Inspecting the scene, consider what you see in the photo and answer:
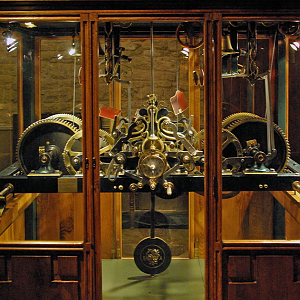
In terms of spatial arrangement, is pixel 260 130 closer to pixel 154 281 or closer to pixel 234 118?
pixel 234 118

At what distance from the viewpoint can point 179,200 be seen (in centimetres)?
189

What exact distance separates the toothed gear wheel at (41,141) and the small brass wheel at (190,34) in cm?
69

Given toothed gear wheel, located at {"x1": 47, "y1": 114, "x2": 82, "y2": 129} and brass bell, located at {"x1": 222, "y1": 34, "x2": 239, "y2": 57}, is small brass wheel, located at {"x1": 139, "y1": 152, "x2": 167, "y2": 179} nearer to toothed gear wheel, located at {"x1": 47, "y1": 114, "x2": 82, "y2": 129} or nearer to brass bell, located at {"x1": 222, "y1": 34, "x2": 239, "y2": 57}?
toothed gear wheel, located at {"x1": 47, "y1": 114, "x2": 82, "y2": 129}

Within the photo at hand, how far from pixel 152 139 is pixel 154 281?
71cm

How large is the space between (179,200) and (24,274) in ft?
2.70

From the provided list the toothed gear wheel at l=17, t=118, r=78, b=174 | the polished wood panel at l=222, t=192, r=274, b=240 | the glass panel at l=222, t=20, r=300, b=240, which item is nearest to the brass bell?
the glass panel at l=222, t=20, r=300, b=240

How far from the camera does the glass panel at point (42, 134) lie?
1833 millimetres

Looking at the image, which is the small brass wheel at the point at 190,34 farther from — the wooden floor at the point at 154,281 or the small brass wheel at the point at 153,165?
the wooden floor at the point at 154,281

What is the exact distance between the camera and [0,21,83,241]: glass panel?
183 centimetres

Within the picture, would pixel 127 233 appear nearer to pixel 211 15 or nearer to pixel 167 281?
pixel 167 281

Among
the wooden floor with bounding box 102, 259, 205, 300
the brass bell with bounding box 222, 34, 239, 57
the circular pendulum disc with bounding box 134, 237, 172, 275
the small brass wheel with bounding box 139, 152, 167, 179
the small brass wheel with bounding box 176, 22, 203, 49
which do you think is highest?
the small brass wheel with bounding box 176, 22, 203, 49

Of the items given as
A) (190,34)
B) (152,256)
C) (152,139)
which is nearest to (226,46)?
(190,34)

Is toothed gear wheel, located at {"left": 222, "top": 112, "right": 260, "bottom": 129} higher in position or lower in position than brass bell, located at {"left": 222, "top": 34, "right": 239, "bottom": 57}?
lower

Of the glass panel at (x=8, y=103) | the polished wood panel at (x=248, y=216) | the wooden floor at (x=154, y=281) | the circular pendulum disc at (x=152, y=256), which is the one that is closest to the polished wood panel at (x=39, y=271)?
the wooden floor at (x=154, y=281)
